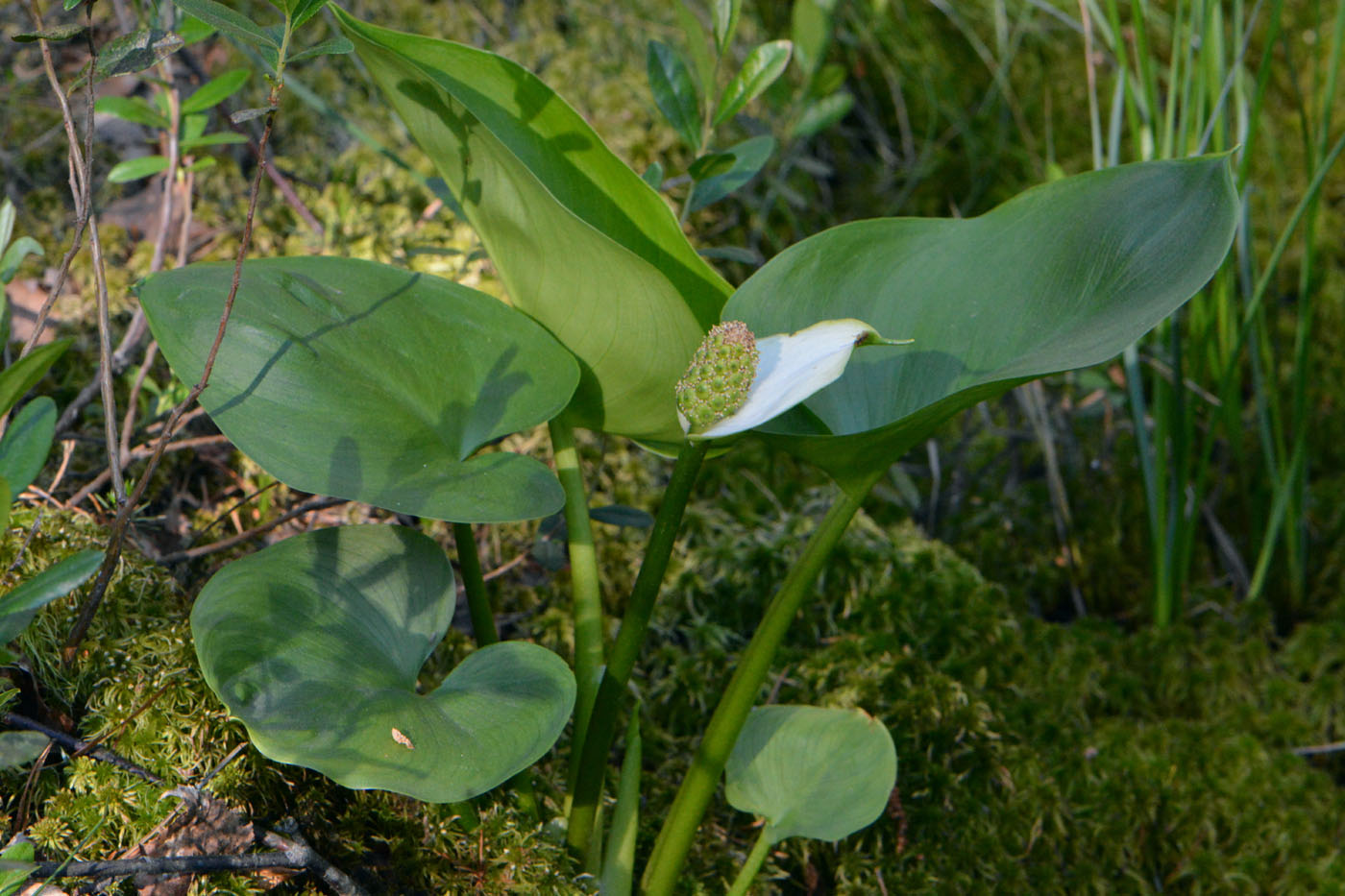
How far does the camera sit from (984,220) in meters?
0.83

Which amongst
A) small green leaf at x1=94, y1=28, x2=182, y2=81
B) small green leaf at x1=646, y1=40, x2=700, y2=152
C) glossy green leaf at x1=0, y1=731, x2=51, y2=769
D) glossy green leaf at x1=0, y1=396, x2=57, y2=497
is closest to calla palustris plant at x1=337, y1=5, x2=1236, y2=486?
small green leaf at x1=94, y1=28, x2=182, y2=81

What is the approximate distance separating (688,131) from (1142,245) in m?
0.51

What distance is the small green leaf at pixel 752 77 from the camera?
99 cm

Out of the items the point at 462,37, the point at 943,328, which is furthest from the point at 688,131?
the point at 462,37

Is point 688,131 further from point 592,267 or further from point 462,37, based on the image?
point 462,37

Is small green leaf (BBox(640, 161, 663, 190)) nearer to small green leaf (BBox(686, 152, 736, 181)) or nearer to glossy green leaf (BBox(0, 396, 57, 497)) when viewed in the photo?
small green leaf (BBox(686, 152, 736, 181))

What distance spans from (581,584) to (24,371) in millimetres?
466

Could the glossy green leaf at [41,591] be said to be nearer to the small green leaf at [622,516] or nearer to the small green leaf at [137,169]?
the small green leaf at [622,516]

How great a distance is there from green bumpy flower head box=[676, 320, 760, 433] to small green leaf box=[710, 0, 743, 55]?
361mm

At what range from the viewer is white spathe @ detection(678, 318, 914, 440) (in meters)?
0.61

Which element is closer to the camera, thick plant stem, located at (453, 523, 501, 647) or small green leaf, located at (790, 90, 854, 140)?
thick plant stem, located at (453, 523, 501, 647)

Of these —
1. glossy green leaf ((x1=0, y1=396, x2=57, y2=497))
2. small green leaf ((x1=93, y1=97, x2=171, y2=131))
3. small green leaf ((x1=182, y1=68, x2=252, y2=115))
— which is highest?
small green leaf ((x1=182, y1=68, x2=252, y2=115))

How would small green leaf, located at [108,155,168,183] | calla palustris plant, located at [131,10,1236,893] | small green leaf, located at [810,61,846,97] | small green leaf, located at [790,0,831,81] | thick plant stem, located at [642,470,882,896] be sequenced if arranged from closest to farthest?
calla palustris plant, located at [131,10,1236,893] < thick plant stem, located at [642,470,882,896] < small green leaf, located at [108,155,168,183] < small green leaf, located at [790,0,831,81] < small green leaf, located at [810,61,846,97]

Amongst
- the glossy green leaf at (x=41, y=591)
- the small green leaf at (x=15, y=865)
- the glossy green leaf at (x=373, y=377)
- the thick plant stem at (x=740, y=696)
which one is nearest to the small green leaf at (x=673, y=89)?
the glossy green leaf at (x=373, y=377)
